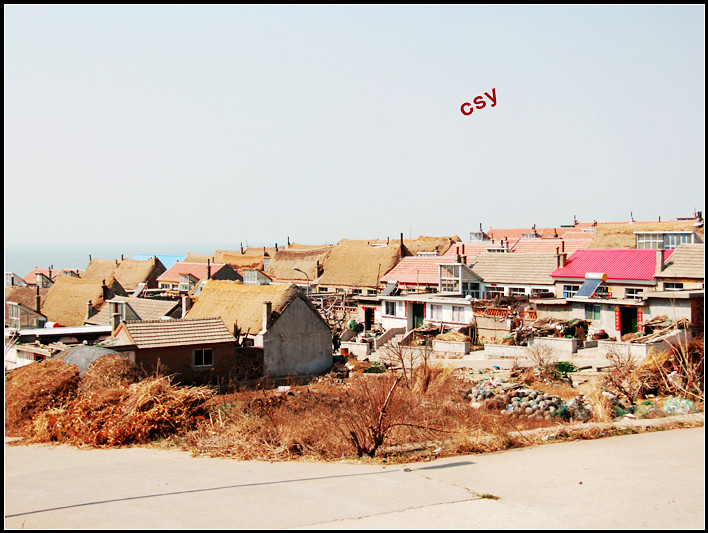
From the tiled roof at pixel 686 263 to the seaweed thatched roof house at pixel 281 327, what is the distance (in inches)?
652

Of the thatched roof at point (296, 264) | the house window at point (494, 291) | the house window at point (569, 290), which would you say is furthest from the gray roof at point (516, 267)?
the thatched roof at point (296, 264)

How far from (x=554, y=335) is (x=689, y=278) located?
6905 mm

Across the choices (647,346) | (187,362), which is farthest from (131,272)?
(647,346)

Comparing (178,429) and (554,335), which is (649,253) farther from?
(178,429)

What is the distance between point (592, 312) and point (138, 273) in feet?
149

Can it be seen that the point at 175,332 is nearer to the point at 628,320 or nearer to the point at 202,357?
the point at 202,357

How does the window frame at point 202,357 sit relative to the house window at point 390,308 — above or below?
below

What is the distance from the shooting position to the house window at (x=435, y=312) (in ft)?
126

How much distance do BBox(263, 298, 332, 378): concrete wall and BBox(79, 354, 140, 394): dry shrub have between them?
8.96 metres

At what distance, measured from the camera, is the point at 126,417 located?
1588 cm

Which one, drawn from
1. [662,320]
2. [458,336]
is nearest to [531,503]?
[662,320]

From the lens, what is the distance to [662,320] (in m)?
29.8

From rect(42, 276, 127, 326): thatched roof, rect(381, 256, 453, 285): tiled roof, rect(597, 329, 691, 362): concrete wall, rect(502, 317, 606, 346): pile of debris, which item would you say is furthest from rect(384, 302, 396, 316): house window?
rect(42, 276, 127, 326): thatched roof

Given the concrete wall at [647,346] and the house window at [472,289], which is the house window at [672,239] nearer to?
the house window at [472,289]
